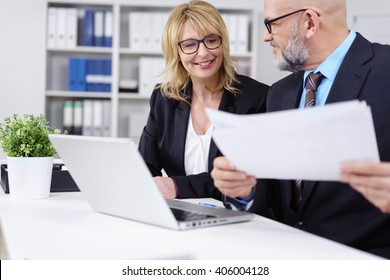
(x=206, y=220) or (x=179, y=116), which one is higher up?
(x=179, y=116)

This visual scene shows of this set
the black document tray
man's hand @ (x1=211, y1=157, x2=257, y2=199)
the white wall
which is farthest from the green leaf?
the white wall

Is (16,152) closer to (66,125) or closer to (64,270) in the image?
(64,270)

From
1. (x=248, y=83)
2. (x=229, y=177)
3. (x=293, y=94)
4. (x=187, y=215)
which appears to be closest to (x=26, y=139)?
(x=187, y=215)

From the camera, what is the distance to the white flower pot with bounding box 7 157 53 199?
1.65 m

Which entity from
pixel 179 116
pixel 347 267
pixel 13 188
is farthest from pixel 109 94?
pixel 347 267

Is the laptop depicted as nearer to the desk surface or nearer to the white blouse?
the desk surface

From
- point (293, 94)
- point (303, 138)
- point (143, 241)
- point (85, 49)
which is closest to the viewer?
point (303, 138)

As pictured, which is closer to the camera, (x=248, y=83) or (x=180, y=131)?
(x=180, y=131)

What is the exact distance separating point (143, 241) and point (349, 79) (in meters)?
0.80

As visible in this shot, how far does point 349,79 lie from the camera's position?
1565 mm

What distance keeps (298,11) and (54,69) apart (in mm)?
3376

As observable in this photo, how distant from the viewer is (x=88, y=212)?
4.93 ft

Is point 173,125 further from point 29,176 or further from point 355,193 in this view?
point 355,193

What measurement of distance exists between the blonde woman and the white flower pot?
64 cm
